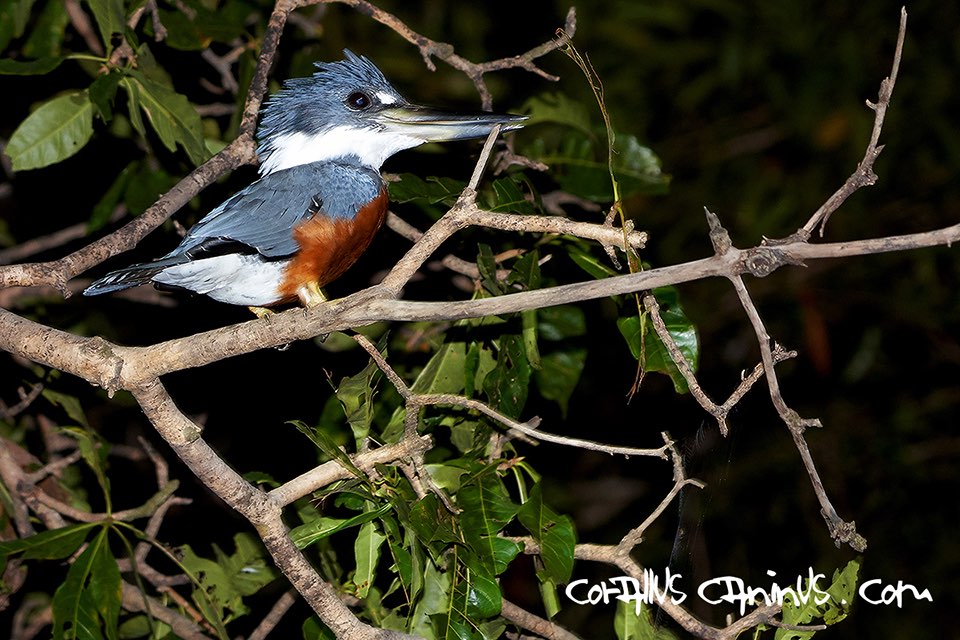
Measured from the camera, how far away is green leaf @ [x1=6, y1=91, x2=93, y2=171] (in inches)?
71.4

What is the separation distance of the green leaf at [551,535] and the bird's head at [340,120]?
781 millimetres

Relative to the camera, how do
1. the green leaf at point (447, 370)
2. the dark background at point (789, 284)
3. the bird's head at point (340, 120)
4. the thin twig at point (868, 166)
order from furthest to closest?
the dark background at point (789, 284) → the bird's head at point (340, 120) → the green leaf at point (447, 370) → the thin twig at point (868, 166)

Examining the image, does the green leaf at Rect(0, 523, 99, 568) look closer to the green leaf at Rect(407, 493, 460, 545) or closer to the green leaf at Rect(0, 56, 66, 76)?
the green leaf at Rect(407, 493, 460, 545)

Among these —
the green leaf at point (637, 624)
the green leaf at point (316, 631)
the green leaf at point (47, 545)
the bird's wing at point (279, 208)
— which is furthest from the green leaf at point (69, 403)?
the green leaf at point (637, 624)

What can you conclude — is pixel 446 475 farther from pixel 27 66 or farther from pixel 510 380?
pixel 27 66

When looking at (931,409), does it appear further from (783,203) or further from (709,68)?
(709,68)

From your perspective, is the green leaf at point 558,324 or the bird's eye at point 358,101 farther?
the bird's eye at point 358,101

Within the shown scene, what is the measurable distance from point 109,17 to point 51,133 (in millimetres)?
253

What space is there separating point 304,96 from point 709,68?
8.96 feet

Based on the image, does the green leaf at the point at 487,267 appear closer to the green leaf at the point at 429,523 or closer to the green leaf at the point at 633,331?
the green leaf at the point at 633,331

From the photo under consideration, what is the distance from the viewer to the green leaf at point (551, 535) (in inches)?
56.5

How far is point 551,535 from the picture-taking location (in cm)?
146

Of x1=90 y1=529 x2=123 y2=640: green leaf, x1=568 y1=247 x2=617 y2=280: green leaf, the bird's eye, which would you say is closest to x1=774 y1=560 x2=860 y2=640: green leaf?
x1=568 y1=247 x2=617 y2=280: green leaf

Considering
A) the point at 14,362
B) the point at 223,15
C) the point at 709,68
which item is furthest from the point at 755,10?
the point at 14,362
